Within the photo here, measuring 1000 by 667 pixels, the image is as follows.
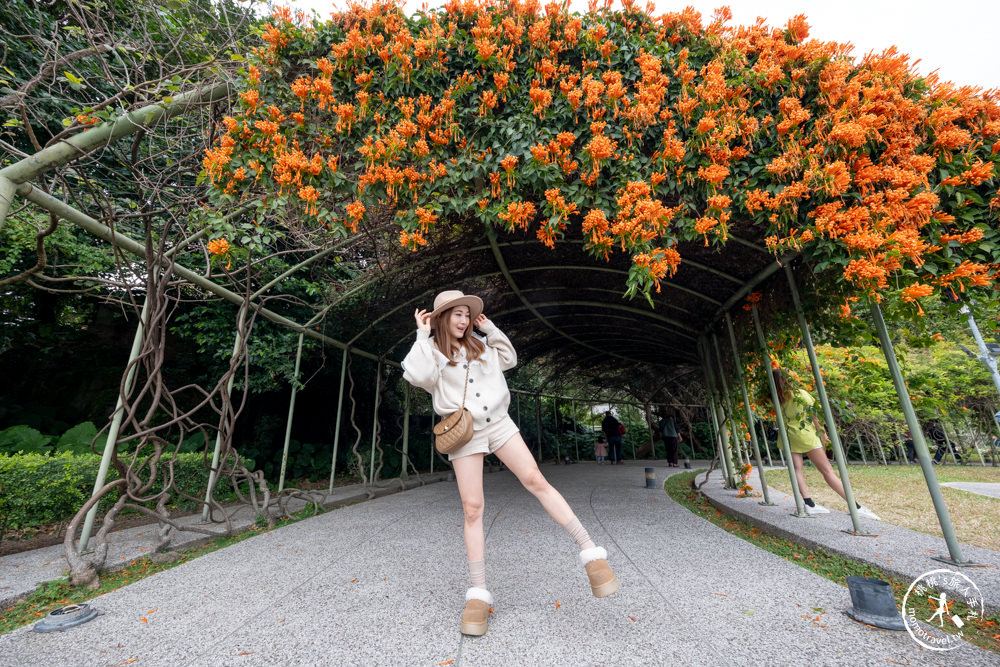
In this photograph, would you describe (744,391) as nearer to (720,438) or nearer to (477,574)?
(720,438)

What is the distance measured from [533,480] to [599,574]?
0.47m

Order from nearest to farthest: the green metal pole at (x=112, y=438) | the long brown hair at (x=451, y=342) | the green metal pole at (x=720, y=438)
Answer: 1. the long brown hair at (x=451, y=342)
2. the green metal pole at (x=112, y=438)
3. the green metal pole at (x=720, y=438)

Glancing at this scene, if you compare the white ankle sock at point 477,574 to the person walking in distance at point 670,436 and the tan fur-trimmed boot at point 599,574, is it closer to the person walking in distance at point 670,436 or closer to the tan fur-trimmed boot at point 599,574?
the tan fur-trimmed boot at point 599,574

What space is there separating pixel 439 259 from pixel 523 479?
357cm

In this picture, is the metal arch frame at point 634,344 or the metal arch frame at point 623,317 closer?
the metal arch frame at point 623,317

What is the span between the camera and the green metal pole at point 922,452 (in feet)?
8.05

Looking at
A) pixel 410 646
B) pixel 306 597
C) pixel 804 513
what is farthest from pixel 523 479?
pixel 804 513

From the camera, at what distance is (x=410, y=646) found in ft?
5.64

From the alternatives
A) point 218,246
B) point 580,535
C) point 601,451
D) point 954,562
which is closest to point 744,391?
point 954,562

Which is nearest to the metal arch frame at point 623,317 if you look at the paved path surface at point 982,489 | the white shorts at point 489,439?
the paved path surface at point 982,489

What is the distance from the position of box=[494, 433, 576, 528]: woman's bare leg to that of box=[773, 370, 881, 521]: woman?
3355mm

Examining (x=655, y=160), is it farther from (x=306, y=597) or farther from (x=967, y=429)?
(x=967, y=429)

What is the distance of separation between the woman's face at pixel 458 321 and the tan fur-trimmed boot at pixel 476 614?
121cm

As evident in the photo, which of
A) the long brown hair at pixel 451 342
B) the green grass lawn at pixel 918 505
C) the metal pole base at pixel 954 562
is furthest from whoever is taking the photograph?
the green grass lawn at pixel 918 505
